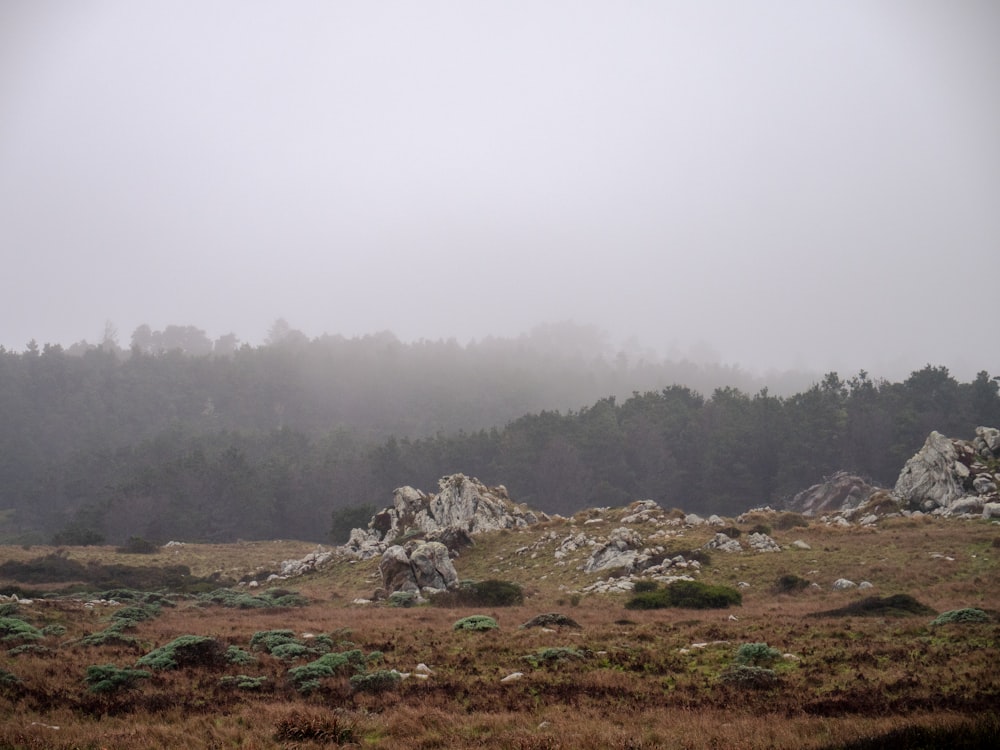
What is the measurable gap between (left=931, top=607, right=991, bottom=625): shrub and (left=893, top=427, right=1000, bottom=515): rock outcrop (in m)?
23.5

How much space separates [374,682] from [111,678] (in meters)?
5.48

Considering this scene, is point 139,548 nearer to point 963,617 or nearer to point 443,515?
point 443,515

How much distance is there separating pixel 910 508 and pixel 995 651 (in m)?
31.9

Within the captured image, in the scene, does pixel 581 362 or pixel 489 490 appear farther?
pixel 581 362

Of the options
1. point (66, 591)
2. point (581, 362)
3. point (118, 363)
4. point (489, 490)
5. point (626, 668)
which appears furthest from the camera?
point (581, 362)

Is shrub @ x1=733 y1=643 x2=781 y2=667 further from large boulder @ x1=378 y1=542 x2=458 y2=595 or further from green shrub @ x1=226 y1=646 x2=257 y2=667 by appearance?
large boulder @ x1=378 y1=542 x2=458 y2=595

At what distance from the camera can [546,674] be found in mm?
12930

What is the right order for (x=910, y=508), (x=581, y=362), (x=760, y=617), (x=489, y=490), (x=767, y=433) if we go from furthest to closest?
(x=581, y=362) < (x=767, y=433) < (x=489, y=490) < (x=910, y=508) < (x=760, y=617)

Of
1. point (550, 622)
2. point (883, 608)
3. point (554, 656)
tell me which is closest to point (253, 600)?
point (550, 622)

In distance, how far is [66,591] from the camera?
30.7 m

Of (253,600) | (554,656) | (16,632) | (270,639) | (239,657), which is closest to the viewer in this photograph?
(554,656)

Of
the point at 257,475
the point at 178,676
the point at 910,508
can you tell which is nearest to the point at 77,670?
the point at 178,676

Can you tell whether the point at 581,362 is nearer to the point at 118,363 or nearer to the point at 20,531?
the point at 118,363

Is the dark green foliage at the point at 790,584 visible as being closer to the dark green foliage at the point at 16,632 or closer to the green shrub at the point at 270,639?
the green shrub at the point at 270,639
